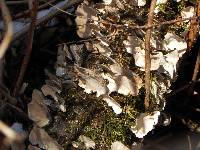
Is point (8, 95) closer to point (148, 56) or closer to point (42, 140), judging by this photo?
point (42, 140)

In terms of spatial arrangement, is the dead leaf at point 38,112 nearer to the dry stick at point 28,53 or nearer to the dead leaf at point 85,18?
the dry stick at point 28,53

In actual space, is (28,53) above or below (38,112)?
above

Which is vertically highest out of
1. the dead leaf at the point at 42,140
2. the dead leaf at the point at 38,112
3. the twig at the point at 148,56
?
the twig at the point at 148,56

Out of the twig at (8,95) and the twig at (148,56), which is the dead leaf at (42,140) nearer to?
the twig at (8,95)

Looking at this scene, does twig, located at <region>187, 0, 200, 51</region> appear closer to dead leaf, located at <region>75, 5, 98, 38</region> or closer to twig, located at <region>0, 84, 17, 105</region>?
dead leaf, located at <region>75, 5, 98, 38</region>

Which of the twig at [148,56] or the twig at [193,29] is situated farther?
the twig at [193,29]

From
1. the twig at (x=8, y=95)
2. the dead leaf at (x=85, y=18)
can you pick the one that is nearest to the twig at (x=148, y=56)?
the dead leaf at (x=85, y=18)

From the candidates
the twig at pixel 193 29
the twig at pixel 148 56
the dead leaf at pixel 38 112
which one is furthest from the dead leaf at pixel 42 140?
the twig at pixel 193 29

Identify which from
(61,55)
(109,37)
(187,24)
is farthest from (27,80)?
(187,24)

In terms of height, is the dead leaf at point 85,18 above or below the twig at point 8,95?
above

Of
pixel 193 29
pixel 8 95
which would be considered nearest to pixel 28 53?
pixel 8 95

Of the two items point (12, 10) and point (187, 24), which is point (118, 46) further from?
point (12, 10)
